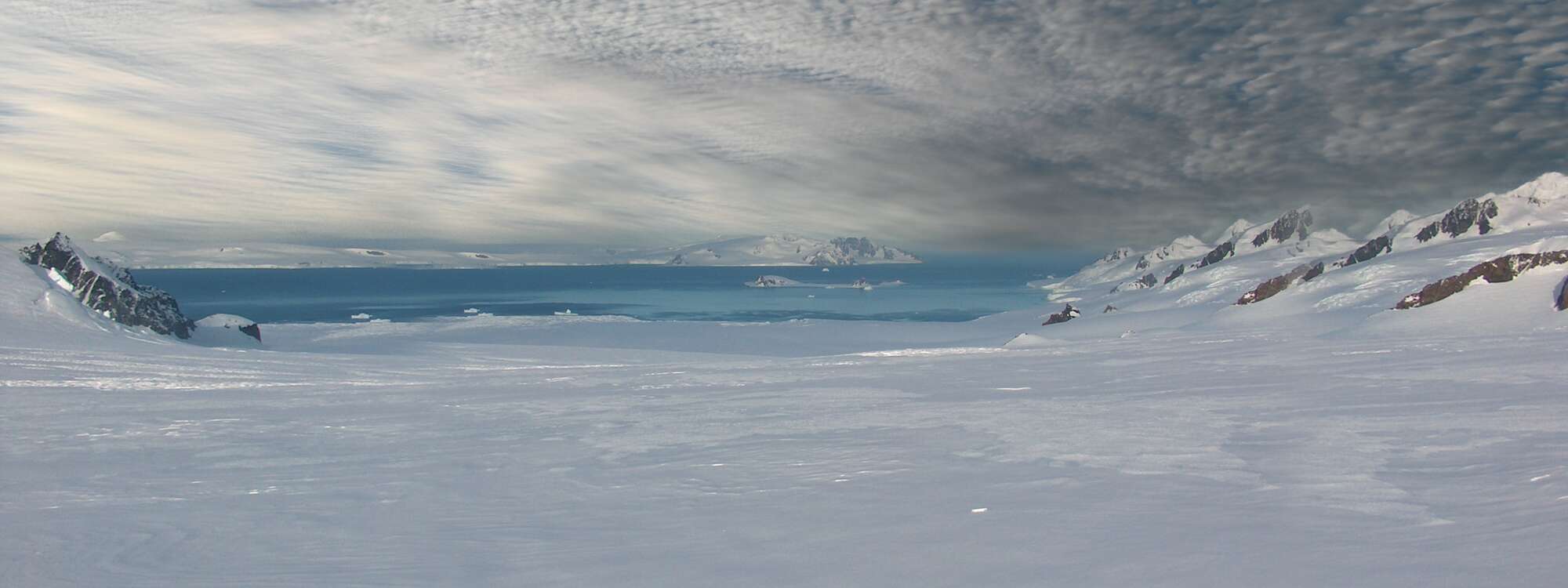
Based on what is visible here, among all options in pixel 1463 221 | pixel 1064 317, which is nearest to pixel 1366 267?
pixel 1064 317

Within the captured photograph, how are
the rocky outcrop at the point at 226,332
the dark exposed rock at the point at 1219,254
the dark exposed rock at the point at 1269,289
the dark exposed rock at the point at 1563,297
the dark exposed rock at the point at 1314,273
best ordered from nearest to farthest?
the dark exposed rock at the point at 1563,297 → the rocky outcrop at the point at 226,332 → the dark exposed rock at the point at 1269,289 → the dark exposed rock at the point at 1314,273 → the dark exposed rock at the point at 1219,254

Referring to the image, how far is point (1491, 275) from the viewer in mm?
24453

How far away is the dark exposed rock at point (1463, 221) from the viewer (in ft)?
156

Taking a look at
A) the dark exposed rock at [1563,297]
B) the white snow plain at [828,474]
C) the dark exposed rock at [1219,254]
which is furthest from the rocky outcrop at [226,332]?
the dark exposed rock at [1219,254]

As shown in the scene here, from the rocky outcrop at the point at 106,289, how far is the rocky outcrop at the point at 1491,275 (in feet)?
114

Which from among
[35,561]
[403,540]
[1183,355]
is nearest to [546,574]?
[403,540]

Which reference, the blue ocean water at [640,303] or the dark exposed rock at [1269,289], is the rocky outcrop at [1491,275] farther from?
the blue ocean water at [640,303]

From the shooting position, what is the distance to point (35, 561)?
5770 mm

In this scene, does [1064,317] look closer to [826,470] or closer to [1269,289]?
[1269,289]

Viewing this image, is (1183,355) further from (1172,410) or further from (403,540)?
(403,540)

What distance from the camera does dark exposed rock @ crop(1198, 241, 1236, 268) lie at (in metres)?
63.7

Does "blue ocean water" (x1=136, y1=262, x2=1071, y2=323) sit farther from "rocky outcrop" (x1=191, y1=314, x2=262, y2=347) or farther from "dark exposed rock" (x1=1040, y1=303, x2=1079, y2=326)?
"rocky outcrop" (x1=191, y1=314, x2=262, y2=347)

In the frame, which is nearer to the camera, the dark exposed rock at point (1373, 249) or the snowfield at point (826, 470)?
the snowfield at point (826, 470)

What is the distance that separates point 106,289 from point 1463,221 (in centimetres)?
6013
